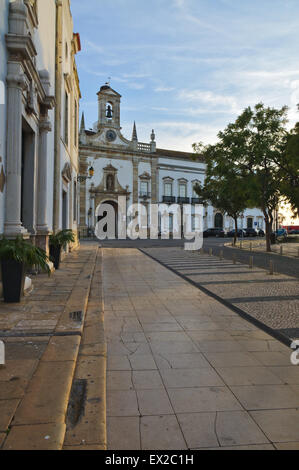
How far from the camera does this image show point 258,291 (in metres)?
8.16

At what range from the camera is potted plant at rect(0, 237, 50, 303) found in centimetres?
555

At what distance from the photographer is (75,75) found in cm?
1802

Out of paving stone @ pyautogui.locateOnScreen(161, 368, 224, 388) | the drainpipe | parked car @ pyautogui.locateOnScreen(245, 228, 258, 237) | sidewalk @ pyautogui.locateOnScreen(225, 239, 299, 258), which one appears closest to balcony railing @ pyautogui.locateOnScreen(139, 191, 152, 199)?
parked car @ pyautogui.locateOnScreen(245, 228, 258, 237)

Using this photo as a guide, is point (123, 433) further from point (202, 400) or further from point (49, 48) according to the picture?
point (49, 48)

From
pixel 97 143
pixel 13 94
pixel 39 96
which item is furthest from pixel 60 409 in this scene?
pixel 97 143

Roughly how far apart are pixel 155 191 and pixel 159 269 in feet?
113

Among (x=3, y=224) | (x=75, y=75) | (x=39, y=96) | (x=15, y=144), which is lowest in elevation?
(x=3, y=224)

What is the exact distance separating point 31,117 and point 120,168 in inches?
1419

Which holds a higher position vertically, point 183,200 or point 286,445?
point 183,200

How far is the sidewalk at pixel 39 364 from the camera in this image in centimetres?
236

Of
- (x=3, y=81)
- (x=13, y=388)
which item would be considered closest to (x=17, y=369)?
(x=13, y=388)

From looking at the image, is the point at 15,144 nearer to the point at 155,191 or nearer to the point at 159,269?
the point at 159,269

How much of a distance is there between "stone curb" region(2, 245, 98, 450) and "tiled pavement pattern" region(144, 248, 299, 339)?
2.84 meters
